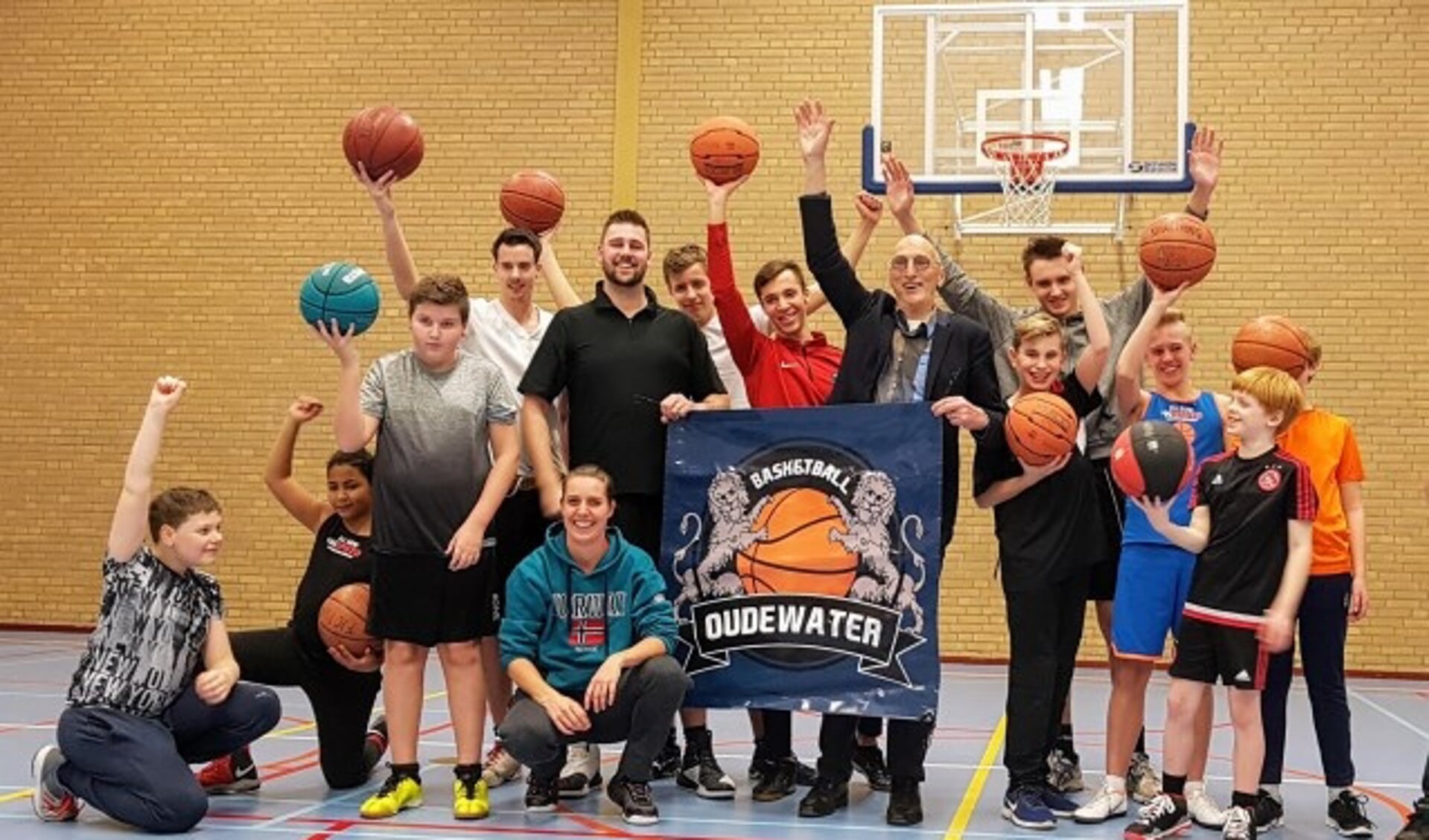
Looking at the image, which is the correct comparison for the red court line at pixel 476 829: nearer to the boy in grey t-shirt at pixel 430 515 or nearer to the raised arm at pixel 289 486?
the boy in grey t-shirt at pixel 430 515

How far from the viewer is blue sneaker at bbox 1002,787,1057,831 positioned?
5168 millimetres

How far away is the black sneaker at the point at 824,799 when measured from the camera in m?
5.32

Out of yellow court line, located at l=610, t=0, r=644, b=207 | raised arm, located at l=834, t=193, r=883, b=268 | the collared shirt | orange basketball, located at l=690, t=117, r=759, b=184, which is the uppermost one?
yellow court line, located at l=610, t=0, r=644, b=207

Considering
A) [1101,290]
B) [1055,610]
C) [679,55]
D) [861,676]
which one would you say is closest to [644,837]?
[861,676]

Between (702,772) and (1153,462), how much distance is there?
7.21ft

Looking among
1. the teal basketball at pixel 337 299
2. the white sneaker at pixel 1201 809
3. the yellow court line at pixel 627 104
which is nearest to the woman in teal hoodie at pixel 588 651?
the teal basketball at pixel 337 299

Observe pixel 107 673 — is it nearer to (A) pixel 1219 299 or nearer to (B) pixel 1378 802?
(B) pixel 1378 802

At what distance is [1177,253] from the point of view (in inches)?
214

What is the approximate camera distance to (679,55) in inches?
500

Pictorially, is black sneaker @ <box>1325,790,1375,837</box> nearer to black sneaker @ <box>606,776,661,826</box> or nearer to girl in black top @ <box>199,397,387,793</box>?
black sneaker @ <box>606,776,661,826</box>

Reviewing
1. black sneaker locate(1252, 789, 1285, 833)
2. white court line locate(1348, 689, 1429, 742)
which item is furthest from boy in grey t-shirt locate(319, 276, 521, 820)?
white court line locate(1348, 689, 1429, 742)

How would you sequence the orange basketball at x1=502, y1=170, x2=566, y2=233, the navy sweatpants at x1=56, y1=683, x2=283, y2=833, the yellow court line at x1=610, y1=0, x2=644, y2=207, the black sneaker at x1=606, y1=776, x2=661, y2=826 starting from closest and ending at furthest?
1. the navy sweatpants at x1=56, y1=683, x2=283, y2=833
2. the black sneaker at x1=606, y1=776, x2=661, y2=826
3. the orange basketball at x1=502, y1=170, x2=566, y2=233
4. the yellow court line at x1=610, y1=0, x2=644, y2=207

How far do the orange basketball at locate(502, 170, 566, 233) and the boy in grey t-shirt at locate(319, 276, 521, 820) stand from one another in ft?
4.21

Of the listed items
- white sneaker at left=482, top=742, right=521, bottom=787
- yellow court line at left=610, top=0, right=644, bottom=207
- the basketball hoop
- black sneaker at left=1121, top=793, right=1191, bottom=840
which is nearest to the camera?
black sneaker at left=1121, top=793, right=1191, bottom=840
